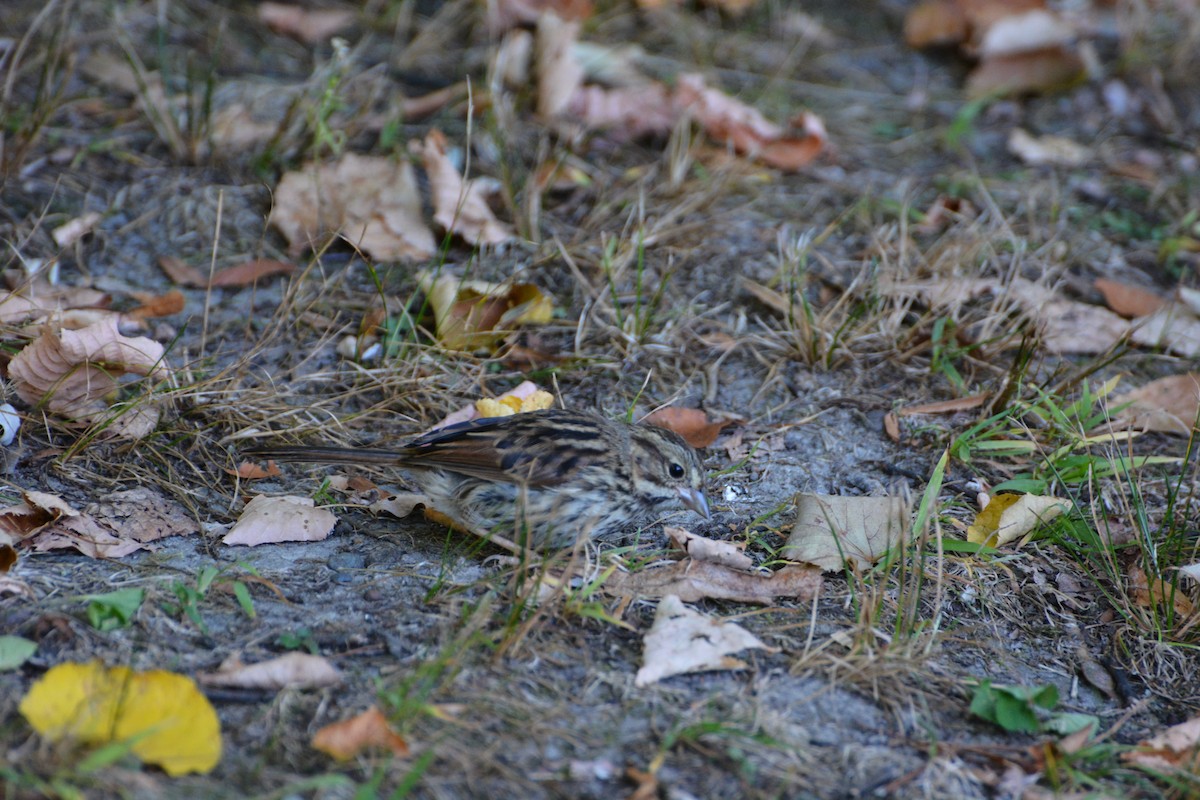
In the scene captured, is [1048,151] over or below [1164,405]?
over

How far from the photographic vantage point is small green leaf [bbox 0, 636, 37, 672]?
3.01 m

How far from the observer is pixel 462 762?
288cm

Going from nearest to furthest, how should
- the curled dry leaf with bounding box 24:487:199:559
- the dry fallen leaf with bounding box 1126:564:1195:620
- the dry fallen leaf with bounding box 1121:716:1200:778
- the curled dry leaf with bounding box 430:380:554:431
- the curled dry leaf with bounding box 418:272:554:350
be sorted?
the dry fallen leaf with bounding box 1121:716:1200:778
the curled dry leaf with bounding box 24:487:199:559
the dry fallen leaf with bounding box 1126:564:1195:620
the curled dry leaf with bounding box 430:380:554:431
the curled dry leaf with bounding box 418:272:554:350

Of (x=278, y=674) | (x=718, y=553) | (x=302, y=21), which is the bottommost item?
(x=718, y=553)

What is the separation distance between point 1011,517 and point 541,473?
1630 millimetres

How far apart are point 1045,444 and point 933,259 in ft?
3.84

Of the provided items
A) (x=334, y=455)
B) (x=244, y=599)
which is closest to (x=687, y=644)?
(x=244, y=599)

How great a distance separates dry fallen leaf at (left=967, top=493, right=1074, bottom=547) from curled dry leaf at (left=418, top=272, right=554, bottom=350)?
199 centimetres

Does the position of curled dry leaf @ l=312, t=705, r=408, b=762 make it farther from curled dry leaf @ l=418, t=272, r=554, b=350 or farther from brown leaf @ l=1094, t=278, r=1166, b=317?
brown leaf @ l=1094, t=278, r=1166, b=317

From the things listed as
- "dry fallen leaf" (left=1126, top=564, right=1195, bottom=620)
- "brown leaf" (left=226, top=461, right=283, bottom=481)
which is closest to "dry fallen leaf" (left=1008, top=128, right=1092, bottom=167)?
"dry fallen leaf" (left=1126, top=564, right=1195, bottom=620)

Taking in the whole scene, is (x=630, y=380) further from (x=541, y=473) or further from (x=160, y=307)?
(x=160, y=307)

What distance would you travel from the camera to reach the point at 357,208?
557 centimetres

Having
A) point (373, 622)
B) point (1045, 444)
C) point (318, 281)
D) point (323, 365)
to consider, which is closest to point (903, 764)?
point (373, 622)

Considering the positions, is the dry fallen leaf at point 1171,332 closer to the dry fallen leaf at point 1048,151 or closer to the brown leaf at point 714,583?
the dry fallen leaf at point 1048,151
